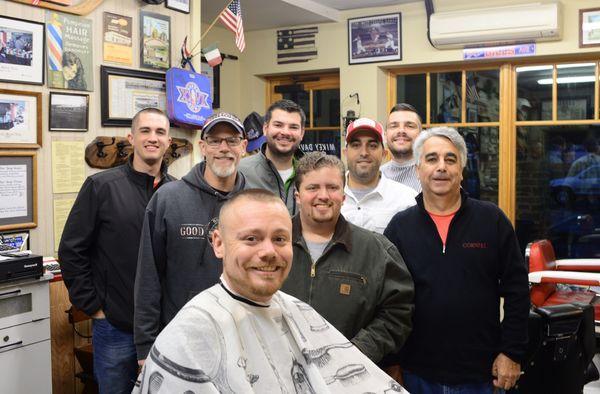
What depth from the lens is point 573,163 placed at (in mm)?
5570

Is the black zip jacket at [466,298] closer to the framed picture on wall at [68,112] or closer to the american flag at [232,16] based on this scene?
the framed picture on wall at [68,112]

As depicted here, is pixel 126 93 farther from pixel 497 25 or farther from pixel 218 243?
pixel 497 25

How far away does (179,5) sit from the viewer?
405 centimetres

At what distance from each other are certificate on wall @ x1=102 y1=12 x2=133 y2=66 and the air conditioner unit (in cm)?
290

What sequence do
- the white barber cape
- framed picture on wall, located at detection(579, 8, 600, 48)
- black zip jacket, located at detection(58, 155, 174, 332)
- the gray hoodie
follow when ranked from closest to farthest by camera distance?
the white barber cape, the gray hoodie, black zip jacket, located at detection(58, 155, 174, 332), framed picture on wall, located at detection(579, 8, 600, 48)

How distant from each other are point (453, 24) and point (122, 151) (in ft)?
10.5

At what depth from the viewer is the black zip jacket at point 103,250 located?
2.58m

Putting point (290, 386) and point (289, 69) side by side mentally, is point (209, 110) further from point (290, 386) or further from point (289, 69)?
point (290, 386)

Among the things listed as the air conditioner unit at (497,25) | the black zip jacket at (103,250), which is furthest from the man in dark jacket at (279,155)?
the air conditioner unit at (497,25)

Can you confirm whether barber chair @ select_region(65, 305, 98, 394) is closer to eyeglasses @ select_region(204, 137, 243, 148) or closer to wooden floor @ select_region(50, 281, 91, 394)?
wooden floor @ select_region(50, 281, 91, 394)

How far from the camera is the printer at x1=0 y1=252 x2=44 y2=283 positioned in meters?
2.75

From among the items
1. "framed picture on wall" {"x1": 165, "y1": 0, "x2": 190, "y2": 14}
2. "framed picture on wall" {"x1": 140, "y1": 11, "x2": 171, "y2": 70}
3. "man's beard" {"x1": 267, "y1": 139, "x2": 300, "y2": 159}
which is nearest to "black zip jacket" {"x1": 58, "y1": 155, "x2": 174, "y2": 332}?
"man's beard" {"x1": 267, "y1": 139, "x2": 300, "y2": 159}

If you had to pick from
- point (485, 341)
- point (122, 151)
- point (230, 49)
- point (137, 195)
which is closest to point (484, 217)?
point (485, 341)

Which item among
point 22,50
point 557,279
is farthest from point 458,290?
point 22,50
